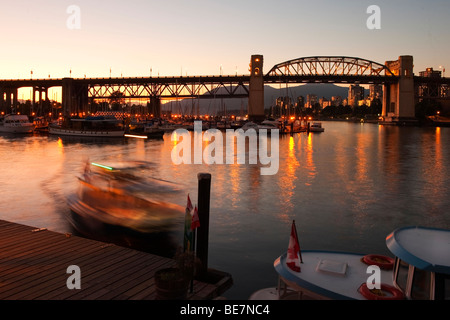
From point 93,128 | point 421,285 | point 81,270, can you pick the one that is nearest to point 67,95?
point 93,128

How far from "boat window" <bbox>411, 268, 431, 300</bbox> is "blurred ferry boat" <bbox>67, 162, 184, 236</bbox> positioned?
7084mm

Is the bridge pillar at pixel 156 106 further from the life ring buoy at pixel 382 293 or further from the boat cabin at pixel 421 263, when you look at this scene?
the life ring buoy at pixel 382 293

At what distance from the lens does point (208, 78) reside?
159375mm

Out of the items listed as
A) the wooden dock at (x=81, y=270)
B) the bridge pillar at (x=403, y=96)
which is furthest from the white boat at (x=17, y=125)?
the bridge pillar at (x=403, y=96)

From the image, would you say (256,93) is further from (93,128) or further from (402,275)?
(402,275)

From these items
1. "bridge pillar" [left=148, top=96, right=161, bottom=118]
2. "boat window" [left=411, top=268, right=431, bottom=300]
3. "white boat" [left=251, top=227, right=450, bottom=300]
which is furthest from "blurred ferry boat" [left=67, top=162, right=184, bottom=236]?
"bridge pillar" [left=148, top=96, right=161, bottom=118]

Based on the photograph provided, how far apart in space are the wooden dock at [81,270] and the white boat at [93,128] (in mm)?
69394

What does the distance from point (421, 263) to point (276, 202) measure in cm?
1604

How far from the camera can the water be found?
48.4ft

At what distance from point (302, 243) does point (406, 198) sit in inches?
485

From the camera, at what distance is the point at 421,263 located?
7164 millimetres

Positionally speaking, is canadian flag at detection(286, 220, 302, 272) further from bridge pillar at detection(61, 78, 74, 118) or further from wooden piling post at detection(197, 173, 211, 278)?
bridge pillar at detection(61, 78, 74, 118)
